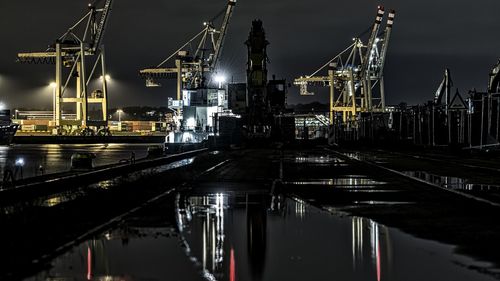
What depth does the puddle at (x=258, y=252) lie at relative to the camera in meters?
9.01

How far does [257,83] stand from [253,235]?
63.9 meters

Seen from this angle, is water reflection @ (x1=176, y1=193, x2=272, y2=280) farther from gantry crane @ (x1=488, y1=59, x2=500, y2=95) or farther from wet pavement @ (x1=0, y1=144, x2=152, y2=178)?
gantry crane @ (x1=488, y1=59, x2=500, y2=95)

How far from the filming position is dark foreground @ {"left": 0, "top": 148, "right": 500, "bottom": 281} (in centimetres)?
924

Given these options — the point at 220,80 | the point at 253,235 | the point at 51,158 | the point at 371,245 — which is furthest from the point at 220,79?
the point at 371,245

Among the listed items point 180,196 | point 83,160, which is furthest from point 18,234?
point 83,160

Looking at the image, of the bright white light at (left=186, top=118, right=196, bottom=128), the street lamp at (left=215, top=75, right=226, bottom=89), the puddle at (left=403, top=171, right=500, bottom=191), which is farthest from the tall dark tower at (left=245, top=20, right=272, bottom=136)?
the puddle at (left=403, top=171, right=500, bottom=191)

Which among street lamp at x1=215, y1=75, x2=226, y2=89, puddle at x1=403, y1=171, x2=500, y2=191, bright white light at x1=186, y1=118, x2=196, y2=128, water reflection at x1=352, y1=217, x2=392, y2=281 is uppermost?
street lamp at x1=215, y1=75, x2=226, y2=89

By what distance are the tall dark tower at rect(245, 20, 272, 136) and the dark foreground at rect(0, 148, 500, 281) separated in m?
53.4

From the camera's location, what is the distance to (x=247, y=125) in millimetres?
74875

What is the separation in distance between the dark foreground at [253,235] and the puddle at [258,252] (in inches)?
0.6

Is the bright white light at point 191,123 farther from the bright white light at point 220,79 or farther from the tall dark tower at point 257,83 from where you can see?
the tall dark tower at point 257,83

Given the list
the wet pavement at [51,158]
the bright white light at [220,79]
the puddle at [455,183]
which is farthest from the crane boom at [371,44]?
the puddle at [455,183]

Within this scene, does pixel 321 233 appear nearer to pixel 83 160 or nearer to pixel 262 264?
pixel 262 264

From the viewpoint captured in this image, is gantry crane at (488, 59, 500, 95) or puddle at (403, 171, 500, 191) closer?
puddle at (403, 171, 500, 191)
